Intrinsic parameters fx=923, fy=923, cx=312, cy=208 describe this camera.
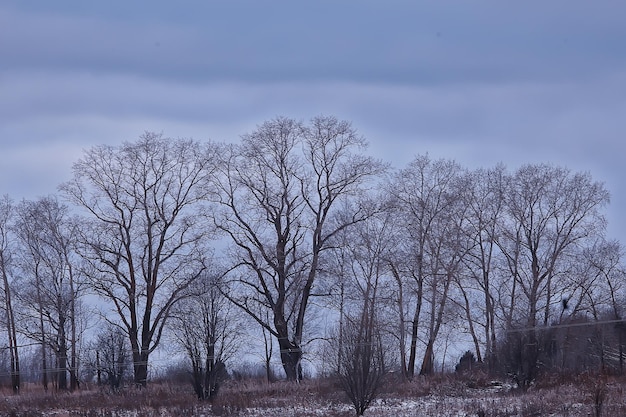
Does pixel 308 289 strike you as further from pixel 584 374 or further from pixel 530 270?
pixel 584 374

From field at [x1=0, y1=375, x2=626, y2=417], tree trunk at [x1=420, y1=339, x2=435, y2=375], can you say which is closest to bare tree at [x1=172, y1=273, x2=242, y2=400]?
field at [x1=0, y1=375, x2=626, y2=417]

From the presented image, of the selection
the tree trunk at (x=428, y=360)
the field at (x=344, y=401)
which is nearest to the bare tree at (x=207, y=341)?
the field at (x=344, y=401)

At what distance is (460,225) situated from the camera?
5322cm

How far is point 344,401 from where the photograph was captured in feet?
103

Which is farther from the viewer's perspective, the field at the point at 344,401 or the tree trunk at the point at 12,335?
the tree trunk at the point at 12,335

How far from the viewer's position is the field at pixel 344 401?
25922mm

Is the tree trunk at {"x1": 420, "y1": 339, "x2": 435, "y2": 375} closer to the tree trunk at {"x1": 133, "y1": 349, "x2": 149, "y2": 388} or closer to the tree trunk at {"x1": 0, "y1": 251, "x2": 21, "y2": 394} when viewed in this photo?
the tree trunk at {"x1": 133, "y1": 349, "x2": 149, "y2": 388}

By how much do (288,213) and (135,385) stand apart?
40.4 feet

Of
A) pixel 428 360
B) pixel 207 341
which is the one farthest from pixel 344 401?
pixel 428 360

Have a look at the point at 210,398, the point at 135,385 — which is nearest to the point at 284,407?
the point at 210,398

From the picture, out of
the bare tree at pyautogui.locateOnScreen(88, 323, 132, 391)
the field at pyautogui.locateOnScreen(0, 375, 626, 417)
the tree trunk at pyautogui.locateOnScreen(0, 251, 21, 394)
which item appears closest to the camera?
the field at pyautogui.locateOnScreen(0, 375, 626, 417)

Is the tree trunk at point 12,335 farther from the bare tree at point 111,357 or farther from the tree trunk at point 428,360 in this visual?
the tree trunk at point 428,360

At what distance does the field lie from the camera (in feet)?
85.0

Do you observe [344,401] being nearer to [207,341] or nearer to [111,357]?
[207,341]
